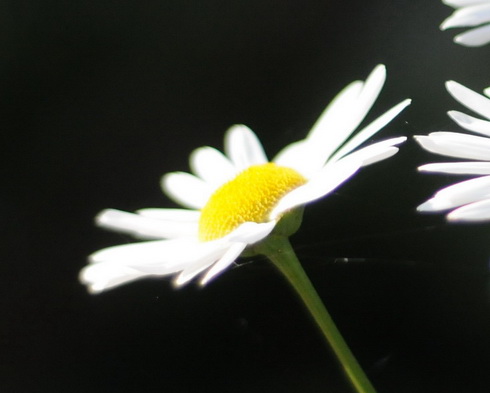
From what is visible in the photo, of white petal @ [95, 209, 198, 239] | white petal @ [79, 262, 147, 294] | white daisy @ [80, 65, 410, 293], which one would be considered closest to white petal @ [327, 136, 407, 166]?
white daisy @ [80, 65, 410, 293]

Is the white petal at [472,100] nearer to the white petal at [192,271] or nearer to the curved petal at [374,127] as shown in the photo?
the curved petal at [374,127]

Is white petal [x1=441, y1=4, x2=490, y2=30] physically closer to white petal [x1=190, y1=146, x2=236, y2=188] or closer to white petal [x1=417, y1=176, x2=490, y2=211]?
white petal [x1=417, y1=176, x2=490, y2=211]

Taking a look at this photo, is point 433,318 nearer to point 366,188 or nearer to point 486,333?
point 486,333

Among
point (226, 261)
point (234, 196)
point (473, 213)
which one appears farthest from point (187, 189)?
point (473, 213)

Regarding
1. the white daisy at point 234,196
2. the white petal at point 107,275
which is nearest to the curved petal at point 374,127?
the white daisy at point 234,196

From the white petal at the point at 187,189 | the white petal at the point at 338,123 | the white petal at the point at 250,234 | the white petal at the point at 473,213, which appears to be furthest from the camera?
the white petal at the point at 187,189

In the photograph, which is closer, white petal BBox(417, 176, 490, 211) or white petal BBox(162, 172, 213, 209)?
white petal BBox(417, 176, 490, 211)
